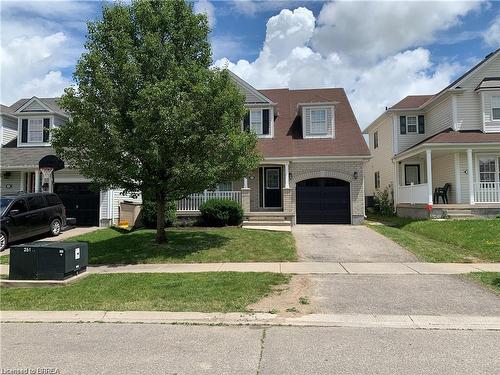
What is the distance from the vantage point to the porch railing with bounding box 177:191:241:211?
68.9 ft

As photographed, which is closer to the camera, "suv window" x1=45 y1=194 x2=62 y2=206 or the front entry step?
"suv window" x1=45 y1=194 x2=62 y2=206

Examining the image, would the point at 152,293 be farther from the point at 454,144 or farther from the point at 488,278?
the point at 454,144

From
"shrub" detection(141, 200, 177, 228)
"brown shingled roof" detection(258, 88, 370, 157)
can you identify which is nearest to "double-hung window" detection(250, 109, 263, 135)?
"brown shingled roof" detection(258, 88, 370, 157)

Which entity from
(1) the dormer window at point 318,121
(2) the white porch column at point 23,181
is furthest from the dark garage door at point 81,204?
(1) the dormer window at point 318,121

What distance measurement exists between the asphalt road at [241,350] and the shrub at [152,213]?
12.3 meters

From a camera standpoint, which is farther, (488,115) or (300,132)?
(300,132)

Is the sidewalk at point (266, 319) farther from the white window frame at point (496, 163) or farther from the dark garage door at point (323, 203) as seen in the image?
the white window frame at point (496, 163)

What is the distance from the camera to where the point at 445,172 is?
23172 millimetres

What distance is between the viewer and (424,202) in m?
21.0

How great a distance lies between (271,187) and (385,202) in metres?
9.13

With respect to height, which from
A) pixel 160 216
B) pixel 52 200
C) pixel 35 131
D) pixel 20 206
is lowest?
pixel 160 216

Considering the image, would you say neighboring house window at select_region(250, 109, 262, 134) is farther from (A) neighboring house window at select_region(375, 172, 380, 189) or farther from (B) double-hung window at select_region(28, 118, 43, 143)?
(A) neighboring house window at select_region(375, 172, 380, 189)

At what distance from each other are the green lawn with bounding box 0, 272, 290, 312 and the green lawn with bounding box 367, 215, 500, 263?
235 inches

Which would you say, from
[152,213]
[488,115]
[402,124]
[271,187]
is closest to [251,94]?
[271,187]
